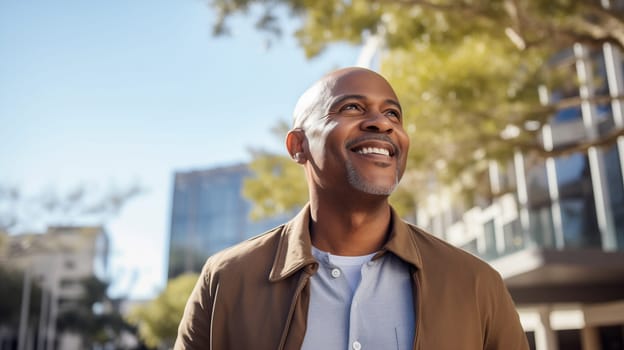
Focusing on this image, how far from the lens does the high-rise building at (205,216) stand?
7688cm

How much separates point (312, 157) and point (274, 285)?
40cm

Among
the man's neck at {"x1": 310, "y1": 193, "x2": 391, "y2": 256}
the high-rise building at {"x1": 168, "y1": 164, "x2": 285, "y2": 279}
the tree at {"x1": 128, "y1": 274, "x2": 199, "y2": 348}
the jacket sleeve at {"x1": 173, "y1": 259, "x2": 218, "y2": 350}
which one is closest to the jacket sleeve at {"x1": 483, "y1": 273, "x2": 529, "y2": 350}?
the man's neck at {"x1": 310, "y1": 193, "x2": 391, "y2": 256}

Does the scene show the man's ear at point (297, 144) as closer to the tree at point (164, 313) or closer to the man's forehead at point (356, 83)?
the man's forehead at point (356, 83)

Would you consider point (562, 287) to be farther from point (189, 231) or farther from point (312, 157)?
point (189, 231)

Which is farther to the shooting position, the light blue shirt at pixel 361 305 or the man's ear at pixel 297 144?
the man's ear at pixel 297 144

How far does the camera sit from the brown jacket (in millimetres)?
1729

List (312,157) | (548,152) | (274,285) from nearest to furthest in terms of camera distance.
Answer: (274,285), (312,157), (548,152)

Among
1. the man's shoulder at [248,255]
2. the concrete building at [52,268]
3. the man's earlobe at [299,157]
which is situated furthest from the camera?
the concrete building at [52,268]

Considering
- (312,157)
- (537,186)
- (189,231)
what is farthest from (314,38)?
(189,231)

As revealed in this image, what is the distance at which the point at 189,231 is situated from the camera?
78750 mm

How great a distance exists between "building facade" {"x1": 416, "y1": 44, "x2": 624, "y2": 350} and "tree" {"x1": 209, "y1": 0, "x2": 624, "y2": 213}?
5.62 feet

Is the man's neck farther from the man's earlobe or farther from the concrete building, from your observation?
the concrete building

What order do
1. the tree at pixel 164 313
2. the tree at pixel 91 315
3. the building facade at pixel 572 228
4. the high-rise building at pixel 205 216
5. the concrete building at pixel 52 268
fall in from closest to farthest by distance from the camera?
the building facade at pixel 572 228 < the concrete building at pixel 52 268 < the tree at pixel 164 313 < the tree at pixel 91 315 < the high-rise building at pixel 205 216

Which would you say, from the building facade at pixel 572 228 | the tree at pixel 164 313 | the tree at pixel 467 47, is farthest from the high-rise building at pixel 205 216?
the tree at pixel 467 47
